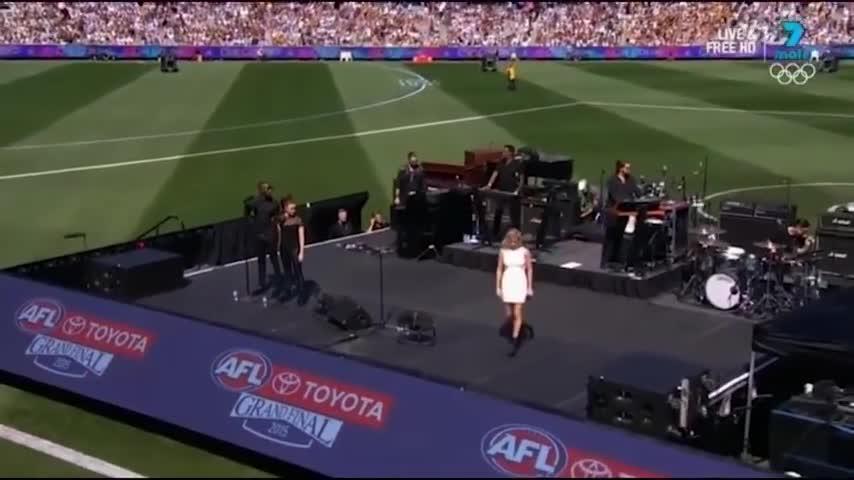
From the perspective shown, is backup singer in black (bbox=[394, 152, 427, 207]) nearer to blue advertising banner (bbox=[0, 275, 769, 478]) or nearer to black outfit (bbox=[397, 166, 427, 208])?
black outfit (bbox=[397, 166, 427, 208])

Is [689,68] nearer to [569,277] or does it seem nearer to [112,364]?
[569,277]

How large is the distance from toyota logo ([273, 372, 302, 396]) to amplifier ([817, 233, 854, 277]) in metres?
9.81

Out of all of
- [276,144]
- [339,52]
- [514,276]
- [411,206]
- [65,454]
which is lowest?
[65,454]

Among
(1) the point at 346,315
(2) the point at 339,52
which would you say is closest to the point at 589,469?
(1) the point at 346,315

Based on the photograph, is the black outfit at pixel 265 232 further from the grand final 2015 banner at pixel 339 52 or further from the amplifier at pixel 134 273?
the grand final 2015 banner at pixel 339 52

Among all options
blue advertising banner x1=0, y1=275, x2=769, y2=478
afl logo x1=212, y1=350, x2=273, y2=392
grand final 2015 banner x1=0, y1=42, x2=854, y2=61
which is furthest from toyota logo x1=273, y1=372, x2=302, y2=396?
grand final 2015 banner x1=0, y1=42, x2=854, y2=61

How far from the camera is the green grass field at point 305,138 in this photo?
26.4 metres

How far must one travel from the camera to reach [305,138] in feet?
132

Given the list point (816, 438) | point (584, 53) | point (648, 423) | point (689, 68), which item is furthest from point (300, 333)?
point (584, 53)

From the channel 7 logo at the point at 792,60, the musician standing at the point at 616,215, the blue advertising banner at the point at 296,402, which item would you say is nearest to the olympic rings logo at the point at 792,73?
the channel 7 logo at the point at 792,60

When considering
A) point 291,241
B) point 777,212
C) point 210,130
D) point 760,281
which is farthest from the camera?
point 210,130

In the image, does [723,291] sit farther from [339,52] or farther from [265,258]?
[339,52]

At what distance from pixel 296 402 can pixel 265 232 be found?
6.41 m

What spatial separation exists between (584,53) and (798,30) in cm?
1419
